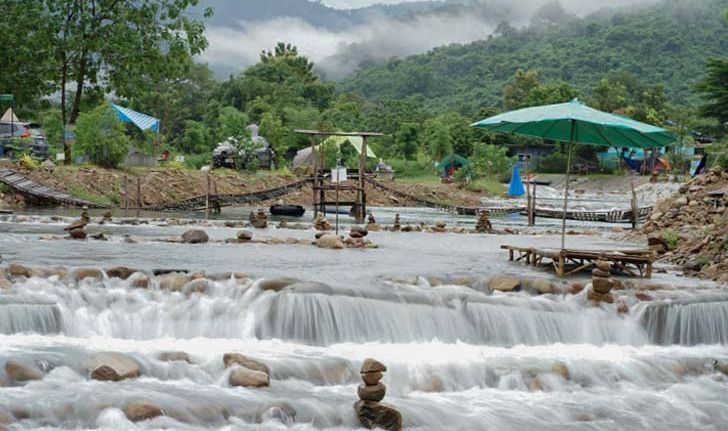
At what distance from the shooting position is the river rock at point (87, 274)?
12.2 metres

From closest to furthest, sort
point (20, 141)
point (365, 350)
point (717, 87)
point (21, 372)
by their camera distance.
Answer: point (21, 372) → point (365, 350) → point (20, 141) → point (717, 87)

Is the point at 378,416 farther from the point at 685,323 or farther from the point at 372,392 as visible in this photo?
the point at 685,323

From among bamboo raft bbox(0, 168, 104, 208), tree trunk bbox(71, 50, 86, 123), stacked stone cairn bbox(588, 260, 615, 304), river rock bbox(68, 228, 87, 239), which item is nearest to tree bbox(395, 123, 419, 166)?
tree trunk bbox(71, 50, 86, 123)

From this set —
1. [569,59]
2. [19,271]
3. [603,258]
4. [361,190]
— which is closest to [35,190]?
[361,190]

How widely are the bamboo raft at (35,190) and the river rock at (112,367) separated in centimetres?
2653

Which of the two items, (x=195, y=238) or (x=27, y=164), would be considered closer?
(x=195, y=238)

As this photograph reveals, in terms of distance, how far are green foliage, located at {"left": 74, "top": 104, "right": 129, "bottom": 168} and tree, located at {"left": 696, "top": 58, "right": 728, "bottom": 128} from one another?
3453 cm

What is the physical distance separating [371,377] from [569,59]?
150 meters

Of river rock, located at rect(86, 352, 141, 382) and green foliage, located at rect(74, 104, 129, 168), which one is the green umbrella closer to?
river rock, located at rect(86, 352, 141, 382)

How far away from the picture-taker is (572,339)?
11547 millimetres

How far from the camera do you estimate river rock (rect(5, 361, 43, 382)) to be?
8.66m

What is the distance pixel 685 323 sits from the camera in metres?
11.9

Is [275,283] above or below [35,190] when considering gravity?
below

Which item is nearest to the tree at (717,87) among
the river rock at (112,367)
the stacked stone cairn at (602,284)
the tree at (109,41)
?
the tree at (109,41)
